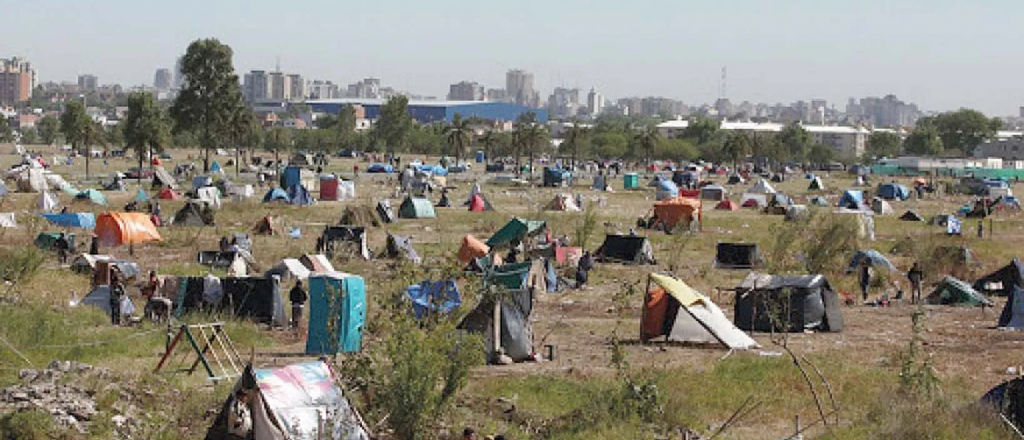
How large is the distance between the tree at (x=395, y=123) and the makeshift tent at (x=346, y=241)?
73.1m

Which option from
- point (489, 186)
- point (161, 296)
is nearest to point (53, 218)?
point (161, 296)

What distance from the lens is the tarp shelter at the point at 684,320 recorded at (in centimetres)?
2058

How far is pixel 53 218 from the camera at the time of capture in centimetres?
3609

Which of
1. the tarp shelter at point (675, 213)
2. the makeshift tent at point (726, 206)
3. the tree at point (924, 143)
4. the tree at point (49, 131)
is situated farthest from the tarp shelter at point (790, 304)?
the tree at point (924, 143)

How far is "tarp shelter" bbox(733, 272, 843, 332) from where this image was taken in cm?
2247

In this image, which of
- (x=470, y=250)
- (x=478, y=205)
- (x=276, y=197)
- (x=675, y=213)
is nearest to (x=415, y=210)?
(x=478, y=205)

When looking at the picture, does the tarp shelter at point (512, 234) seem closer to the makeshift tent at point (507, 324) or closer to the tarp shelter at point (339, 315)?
the makeshift tent at point (507, 324)

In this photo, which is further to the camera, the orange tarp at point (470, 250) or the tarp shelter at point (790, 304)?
the orange tarp at point (470, 250)

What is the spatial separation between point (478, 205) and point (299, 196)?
639 centimetres

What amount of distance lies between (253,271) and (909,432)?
17864 mm

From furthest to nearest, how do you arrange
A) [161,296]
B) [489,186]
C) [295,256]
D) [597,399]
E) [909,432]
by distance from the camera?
[489,186] < [295,256] < [161,296] < [597,399] < [909,432]

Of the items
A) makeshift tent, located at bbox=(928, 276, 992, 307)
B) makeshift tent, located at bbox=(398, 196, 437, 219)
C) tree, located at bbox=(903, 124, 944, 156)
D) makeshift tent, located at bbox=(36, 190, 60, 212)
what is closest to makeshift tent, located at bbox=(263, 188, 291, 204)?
makeshift tent, located at bbox=(398, 196, 437, 219)

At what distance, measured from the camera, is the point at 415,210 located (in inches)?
1810

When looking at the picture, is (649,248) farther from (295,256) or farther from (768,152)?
(768,152)
